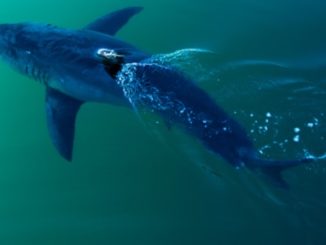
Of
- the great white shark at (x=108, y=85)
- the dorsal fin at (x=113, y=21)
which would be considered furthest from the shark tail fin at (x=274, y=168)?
the dorsal fin at (x=113, y=21)

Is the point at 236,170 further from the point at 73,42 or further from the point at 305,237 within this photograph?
the point at 73,42

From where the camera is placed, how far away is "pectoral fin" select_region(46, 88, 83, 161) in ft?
26.0

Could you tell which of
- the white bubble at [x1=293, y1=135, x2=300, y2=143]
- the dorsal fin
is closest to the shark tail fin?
the white bubble at [x1=293, y1=135, x2=300, y2=143]

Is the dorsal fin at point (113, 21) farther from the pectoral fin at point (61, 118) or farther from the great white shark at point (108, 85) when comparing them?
the pectoral fin at point (61, 118)

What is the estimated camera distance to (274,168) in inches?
262

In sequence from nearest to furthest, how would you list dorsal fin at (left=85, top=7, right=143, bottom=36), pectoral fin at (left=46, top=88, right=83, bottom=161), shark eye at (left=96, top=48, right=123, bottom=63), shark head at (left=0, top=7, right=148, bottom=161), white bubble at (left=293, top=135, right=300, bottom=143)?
shark eye at (left=96, top=48, right=123, bottom=63) → white bubble at (left=293, top=135, right=300, bottom=143) → shark head at (left=0, top=7, right=148, bottom=161) → pectoral fin at (left=46, top=88, right=83, bottom=161) → dorsal fin at (left=85, top=7, right=143, bottom=36)

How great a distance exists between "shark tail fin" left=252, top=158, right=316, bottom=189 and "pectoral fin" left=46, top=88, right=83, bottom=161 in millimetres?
2504

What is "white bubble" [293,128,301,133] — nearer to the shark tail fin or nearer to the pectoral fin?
the shark tail fin

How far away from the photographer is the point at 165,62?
8.19m

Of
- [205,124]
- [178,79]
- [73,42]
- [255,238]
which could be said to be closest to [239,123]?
[205,124]

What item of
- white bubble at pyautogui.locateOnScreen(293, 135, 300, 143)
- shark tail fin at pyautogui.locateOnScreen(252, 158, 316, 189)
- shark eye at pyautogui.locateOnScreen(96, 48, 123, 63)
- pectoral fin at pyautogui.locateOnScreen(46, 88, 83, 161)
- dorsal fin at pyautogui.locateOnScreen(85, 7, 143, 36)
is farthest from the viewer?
dorsal fin at pyautogui.locateOnScreen(85, 7, 143, 36)

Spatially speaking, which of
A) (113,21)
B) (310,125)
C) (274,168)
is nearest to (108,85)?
(113,21)

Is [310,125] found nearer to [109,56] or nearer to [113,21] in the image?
[109,56]

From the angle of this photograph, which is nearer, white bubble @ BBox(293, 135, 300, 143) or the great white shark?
the great white shark
